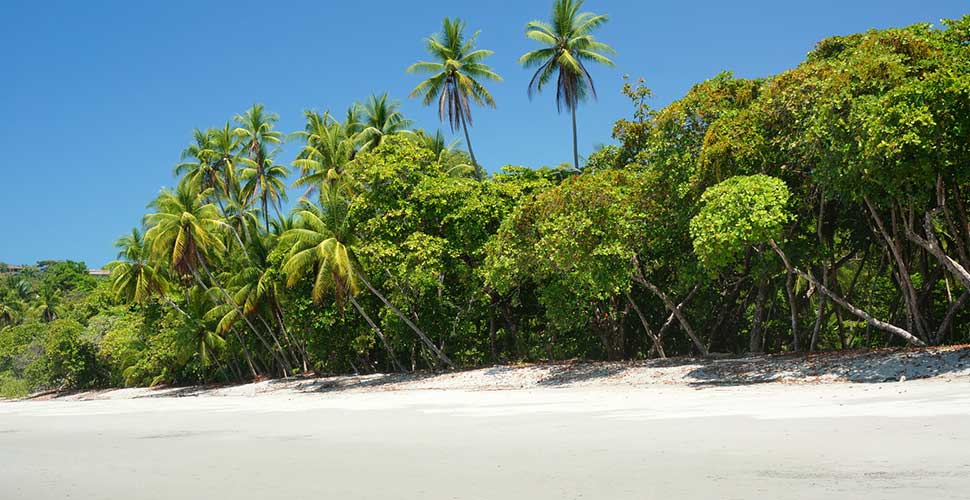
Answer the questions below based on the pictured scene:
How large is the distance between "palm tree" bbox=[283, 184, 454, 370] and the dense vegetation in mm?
89

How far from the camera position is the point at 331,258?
24.4 metres

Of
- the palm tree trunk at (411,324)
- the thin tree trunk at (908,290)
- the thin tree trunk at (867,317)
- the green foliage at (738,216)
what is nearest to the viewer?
the green foliage at (738,216)

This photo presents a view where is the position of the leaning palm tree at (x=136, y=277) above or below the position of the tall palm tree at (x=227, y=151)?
below

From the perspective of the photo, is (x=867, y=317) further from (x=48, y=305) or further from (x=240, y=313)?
(x=48, y=305)

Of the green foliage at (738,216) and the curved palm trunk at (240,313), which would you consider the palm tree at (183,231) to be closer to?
the curved palm trunk at (240,313)

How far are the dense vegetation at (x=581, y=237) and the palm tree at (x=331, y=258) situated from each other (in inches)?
3.5

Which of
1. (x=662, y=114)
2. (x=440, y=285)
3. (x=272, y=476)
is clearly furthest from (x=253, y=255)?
(x=272, y=476)

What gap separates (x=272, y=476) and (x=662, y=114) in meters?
13.8

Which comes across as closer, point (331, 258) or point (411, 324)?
point (331, 258)

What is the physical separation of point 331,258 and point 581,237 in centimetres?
966

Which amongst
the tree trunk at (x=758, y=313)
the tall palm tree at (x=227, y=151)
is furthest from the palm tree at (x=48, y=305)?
the tree trunk at (x=758, y=313)

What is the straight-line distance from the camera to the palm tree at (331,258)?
2452 centimetres

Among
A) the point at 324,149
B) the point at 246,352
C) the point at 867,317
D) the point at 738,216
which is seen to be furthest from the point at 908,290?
the point at 246,352

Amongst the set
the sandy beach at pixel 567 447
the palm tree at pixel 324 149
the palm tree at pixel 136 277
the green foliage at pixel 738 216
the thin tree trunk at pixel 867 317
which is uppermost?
the palm tree at pixel 324 149
